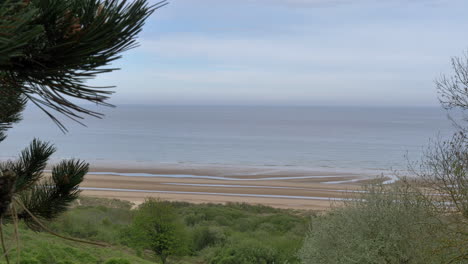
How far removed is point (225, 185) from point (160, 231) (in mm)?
22220

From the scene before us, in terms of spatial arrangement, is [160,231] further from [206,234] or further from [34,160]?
[34,160]

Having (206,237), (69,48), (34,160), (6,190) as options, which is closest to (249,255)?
(206,237)

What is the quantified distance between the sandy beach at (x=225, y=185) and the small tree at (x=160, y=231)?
44.3 feet

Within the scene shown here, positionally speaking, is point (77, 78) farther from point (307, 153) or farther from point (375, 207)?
point (307, 153)

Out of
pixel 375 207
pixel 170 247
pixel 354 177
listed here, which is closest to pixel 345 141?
pixel 354 177

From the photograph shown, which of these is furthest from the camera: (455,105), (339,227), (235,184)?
(235,184)

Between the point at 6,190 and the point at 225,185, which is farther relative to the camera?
the point at 225,185

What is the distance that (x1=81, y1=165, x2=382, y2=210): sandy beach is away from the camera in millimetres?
32812

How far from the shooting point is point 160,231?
57.3 ft

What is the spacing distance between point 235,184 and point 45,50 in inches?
1511

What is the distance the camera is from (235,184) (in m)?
39.9

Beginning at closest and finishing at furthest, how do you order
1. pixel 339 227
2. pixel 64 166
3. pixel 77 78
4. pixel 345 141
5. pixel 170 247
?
1. pixel 77 78
2. pixel 64 166
3. pixel 339 227
4. pixel 170 247
5. pixel 345 141

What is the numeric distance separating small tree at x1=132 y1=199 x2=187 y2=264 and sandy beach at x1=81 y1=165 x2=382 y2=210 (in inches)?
532

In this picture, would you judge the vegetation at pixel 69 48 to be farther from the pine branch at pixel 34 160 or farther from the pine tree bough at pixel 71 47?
the pine branch at pixel 34 160
